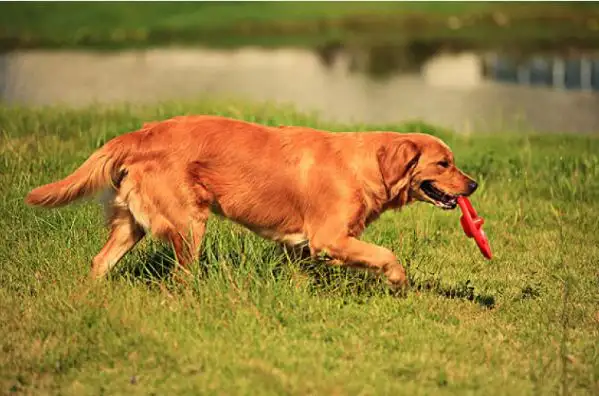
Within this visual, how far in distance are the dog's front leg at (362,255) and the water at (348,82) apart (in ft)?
25.8

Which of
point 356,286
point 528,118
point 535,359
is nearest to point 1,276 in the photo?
point 356,286

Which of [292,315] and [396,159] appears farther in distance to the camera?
[396,159]

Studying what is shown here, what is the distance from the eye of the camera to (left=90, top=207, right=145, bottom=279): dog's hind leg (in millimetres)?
6734

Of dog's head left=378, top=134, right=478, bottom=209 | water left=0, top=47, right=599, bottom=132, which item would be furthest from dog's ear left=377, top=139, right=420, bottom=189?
water left=0, top=47, right=599, bottom=132

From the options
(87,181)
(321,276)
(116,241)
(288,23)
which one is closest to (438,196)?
(321,276)

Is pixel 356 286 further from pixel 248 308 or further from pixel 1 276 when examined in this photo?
pixel 1 276

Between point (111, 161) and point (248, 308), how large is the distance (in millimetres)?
1463

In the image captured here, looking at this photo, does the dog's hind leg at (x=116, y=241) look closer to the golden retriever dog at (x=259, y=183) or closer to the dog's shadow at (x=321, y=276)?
the golden retriever dog at (x=259, y=183)

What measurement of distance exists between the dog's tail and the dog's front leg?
61.5 inches

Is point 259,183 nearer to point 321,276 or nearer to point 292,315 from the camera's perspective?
point 321,276

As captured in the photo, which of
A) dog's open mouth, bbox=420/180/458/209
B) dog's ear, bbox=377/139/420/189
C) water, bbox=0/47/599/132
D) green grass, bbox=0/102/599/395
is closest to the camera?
green grass, bbox=0/102/599/395

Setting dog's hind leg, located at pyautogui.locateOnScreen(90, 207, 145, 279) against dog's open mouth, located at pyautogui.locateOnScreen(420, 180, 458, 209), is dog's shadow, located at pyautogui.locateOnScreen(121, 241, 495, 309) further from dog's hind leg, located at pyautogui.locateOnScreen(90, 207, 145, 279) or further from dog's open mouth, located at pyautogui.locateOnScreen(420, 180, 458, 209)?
dog's open mouth, located at pyautogui.locateOnScreen(420, 180, 458, 209)

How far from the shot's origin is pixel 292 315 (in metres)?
6.17

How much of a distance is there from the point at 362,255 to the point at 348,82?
56.7 feet
